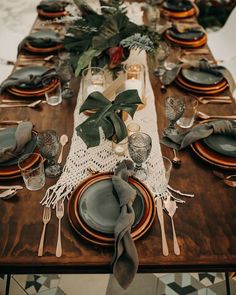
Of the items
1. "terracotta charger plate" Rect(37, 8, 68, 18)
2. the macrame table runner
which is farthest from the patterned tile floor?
"terracotta charger plate" Rect(37, 8, 68, 18)

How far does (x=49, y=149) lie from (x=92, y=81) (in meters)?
0.51

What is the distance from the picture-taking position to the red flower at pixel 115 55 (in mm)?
1445

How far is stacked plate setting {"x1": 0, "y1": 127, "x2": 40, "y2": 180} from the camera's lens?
1.14 metres

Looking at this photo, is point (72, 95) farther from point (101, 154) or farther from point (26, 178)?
point (26, 178)

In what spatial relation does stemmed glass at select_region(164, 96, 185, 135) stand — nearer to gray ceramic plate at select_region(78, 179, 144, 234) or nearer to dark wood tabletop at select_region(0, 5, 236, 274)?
dark wood tabletop at select_region(0, 5, 236, 274)

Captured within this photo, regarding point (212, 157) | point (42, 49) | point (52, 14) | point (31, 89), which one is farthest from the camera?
point (52, 14)

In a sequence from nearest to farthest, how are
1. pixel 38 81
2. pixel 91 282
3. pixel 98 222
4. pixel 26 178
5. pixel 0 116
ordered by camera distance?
1. pixel 98 222
2. pixel 26 178
3. pixel 0 116
4. pixel 38 81
5. pixel 91 282

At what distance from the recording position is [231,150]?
1.22 meters

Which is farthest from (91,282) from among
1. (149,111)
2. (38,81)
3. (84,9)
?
(84,9)

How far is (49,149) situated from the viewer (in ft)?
3.74

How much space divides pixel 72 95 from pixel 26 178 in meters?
0.58

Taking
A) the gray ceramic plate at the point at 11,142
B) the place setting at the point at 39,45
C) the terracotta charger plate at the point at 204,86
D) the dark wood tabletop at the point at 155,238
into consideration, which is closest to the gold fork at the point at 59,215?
the dark wood tabletop at the point at 155,238

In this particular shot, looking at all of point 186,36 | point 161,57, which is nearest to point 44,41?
point 161,57

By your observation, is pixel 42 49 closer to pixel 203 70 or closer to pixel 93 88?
pixel 93 88
